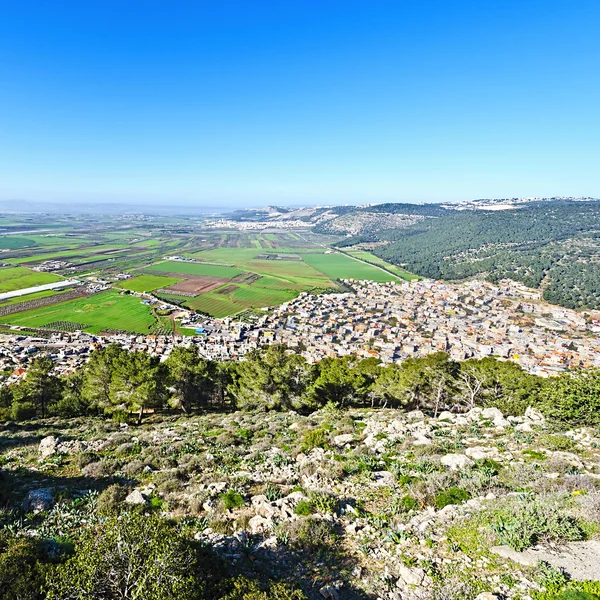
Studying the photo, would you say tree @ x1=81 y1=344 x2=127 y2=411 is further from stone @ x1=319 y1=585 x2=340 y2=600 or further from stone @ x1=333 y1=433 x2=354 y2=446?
stone @ x1=319 y1=585 x2=340 y2=600

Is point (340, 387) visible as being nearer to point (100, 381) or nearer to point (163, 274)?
point (100, 381)

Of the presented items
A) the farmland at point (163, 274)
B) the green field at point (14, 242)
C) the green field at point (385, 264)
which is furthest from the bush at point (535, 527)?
the green field at point (14, 242)

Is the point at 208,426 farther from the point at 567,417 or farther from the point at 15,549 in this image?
the point at 567,417

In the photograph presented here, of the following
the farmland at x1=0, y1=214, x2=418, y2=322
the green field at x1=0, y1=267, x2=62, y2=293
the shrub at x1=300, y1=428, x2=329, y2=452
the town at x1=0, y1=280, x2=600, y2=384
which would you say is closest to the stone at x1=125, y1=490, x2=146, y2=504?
the shrub at x1=300, y1=428, x2=329, y2=452

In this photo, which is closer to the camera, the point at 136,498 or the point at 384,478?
the point at 136,498

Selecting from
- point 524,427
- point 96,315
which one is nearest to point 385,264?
point 96,315

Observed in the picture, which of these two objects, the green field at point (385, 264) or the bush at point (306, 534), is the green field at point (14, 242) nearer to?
the green field at point (385, 264)
